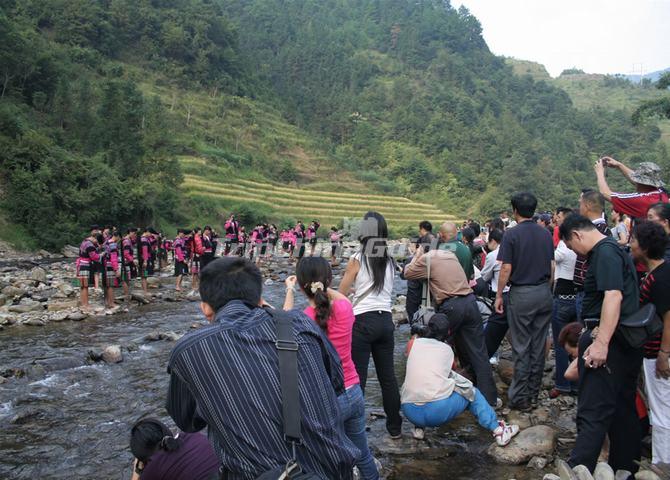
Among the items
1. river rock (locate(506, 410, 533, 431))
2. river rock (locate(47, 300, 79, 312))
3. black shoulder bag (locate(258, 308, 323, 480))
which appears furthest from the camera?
river rock (locate(47, 300, 79, 312))

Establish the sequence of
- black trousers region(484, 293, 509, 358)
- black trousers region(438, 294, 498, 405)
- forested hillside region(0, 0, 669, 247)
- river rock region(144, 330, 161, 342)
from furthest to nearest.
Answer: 1. forested hillside region(0, 0, 669, 247)
2. river rock region(144, 330, 161, 342)
3. black trousers region(484, 293, 509, 358)
4. black trousers region(438, 294, 498, 405)

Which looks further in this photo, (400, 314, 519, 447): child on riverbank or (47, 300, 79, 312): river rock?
(47, 300, 79, 312): river rock

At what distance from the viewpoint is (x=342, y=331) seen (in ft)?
11.7

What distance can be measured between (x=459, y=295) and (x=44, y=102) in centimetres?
2879

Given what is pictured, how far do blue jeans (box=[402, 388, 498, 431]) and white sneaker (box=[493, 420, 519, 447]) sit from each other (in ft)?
0.12

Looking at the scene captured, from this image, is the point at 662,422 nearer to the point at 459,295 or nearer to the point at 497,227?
the point at 459,295

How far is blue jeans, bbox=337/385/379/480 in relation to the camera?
299 centimetres

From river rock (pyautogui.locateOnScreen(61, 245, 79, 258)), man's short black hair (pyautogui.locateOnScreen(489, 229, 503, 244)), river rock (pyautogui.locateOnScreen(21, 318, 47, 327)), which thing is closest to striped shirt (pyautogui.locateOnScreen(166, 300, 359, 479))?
man's short black hair (pyautogui.locateOnScreen(489, 229, 503, 244))

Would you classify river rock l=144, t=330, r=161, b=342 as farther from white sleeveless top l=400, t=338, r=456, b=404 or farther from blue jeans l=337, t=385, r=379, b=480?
blue jeans l=337, t=385, r=379, b=480

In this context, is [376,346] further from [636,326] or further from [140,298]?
[140,298]

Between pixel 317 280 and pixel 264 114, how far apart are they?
64.1 metres

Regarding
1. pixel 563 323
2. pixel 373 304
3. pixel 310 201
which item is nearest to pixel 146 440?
pixel 373 304

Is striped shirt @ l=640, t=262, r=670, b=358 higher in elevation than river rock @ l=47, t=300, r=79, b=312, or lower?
higher

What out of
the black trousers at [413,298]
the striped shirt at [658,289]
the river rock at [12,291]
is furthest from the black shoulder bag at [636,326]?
the river rock at [12,291]
